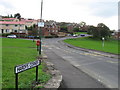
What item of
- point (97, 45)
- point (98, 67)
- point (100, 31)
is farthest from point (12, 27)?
point (98, 67)

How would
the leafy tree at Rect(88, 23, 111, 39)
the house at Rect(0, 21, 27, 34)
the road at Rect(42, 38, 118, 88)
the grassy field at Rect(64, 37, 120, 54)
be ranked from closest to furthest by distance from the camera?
1. the road at Rect(42, 38, 118, 88)
2. the grassy field at Rect(64, 37, 120, 54)
3. the house at Rect(0, 21, 27, 34)
4. the leafy tree at Rect(88, 23, 111, 39)

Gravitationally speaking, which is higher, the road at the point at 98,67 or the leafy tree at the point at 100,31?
the leafy tree at the point at 100,31

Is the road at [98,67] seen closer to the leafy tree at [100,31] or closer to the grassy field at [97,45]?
the grassy field at [97,45]

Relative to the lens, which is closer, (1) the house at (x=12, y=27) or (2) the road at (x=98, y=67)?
(2) the road at (x=98, y=67)

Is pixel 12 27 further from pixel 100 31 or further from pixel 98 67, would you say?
pixel 98 67

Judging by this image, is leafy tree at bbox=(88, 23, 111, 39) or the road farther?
leafy tree at bbox=(88, 23, 111, 39)

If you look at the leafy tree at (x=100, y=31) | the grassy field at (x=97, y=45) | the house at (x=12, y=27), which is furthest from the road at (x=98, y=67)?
the leafy tree at (x=100, y=31)

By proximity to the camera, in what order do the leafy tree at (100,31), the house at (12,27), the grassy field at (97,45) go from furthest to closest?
the leafy tree at (100,31), the house at (12,27), the grassy field at (97,45)

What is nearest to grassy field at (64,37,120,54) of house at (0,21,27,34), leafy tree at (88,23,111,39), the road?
the road

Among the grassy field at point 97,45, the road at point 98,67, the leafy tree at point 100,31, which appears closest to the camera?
the road at point 98,67

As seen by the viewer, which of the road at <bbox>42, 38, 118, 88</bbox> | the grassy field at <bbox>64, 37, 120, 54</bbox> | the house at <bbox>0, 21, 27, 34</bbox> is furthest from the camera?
the house at <bbox>0, 21, 27, 34</bbox>

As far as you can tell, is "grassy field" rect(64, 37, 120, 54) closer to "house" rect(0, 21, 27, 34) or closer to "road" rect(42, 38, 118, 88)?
"road" rect(42, 38, 118, 88)

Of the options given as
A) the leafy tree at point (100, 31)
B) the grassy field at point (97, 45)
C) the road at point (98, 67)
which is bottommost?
the road at point (98, 67)

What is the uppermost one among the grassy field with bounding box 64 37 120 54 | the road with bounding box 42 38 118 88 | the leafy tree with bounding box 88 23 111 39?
the leafy tree with bounding box 88 23 111 39
